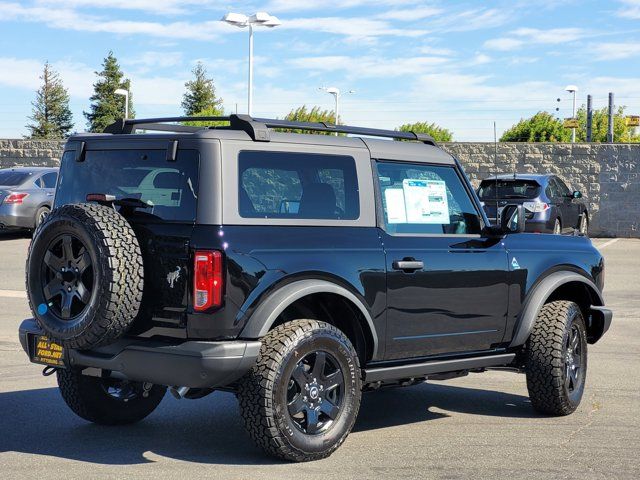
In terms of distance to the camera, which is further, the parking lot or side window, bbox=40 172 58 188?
side window, bbox=40 172 58 188

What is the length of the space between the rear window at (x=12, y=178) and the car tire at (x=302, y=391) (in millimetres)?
17792

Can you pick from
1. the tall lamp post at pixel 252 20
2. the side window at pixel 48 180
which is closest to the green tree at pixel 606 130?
the tall lamp post at pixel 252 20

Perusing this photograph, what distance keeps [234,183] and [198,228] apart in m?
0.34

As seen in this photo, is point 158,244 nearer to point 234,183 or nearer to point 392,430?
point 234,183

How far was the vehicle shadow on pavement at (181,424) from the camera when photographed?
6.16 meters

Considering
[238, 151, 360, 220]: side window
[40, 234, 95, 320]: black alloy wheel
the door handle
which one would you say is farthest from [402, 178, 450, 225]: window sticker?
[40, 234, 95, 320]: black alloy wheel

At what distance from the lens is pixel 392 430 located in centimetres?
694

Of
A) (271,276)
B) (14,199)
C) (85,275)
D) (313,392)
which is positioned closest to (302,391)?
(313,392)

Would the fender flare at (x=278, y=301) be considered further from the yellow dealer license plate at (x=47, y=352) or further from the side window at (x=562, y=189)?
the side window at (x=562, y=189)

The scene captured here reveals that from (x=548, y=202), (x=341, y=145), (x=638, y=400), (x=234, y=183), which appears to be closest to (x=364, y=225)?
(x=341, y=145)

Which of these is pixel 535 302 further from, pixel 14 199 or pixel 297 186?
pixel 14 199

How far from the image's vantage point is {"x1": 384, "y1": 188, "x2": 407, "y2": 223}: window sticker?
21.8ft

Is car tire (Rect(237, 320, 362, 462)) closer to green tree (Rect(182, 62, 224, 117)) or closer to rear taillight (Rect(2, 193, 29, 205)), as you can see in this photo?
rear taillight (Rect(2, 193, 29, 205))

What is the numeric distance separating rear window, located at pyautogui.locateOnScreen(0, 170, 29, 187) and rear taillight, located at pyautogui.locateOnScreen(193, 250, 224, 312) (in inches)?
707
